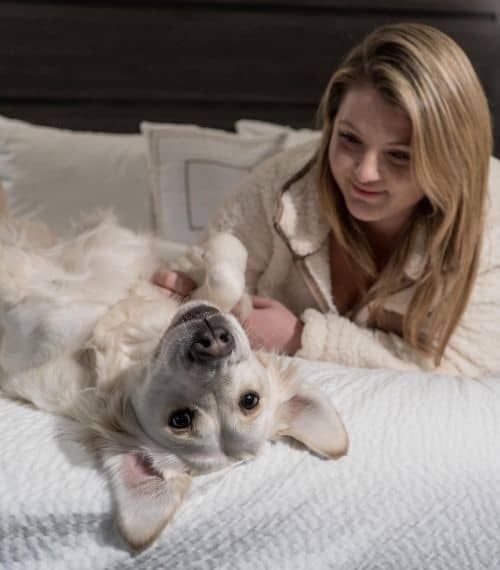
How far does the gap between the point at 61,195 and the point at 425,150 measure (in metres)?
1.34

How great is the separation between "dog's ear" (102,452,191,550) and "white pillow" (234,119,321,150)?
1.46 metres

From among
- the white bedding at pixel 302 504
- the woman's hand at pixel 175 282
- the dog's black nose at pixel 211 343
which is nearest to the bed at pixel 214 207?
the white bedding at pixel 302 504

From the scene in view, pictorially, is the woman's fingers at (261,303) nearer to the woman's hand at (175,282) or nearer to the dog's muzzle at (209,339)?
the woman's hand at (175,282)

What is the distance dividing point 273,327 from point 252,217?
330 millimetres

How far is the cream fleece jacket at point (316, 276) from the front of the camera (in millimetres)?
1565

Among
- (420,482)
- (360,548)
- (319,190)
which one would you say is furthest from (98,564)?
(319,190)

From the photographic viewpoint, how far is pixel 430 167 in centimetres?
138

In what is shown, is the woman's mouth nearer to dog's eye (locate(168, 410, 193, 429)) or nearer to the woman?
the woman

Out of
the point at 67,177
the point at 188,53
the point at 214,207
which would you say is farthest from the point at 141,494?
the point at 188,53

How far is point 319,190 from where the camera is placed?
162 cm

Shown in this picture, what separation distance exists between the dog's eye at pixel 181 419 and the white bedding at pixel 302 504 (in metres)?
0.10

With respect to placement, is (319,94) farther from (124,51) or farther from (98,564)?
(98,564)

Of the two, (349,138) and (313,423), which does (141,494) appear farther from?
(349,138)

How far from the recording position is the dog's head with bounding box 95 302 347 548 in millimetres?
1077
